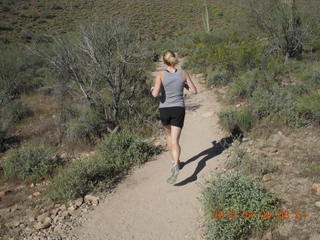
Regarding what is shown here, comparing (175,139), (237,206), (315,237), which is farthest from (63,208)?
(315,237)

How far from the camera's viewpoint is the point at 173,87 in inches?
147

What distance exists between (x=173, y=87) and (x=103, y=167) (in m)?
1.70

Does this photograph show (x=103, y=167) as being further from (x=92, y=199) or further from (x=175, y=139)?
(x=175, y=139)

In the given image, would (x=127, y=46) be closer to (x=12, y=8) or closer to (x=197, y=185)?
(x=197, y=185)

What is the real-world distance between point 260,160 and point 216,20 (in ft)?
89.2

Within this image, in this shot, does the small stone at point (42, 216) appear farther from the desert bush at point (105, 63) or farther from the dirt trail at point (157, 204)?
the desert bush at point (105, 63)

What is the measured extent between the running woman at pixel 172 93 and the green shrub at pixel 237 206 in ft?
2.76

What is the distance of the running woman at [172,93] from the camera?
3.73 metres

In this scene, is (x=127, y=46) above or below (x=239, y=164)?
above

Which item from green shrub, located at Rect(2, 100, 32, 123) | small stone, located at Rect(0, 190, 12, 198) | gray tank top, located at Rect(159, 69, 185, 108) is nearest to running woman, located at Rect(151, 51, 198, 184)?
gray tank top, located at Rect(159, 69, 185, 108)

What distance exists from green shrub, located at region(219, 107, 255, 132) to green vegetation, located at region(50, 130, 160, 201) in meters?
1.54

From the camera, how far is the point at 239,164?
412 cm

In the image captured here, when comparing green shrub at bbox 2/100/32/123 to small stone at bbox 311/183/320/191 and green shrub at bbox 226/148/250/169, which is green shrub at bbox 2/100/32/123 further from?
small stone at bbox 311/183/320/191

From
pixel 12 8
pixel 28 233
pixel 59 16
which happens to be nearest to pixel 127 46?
pixel 28 233
